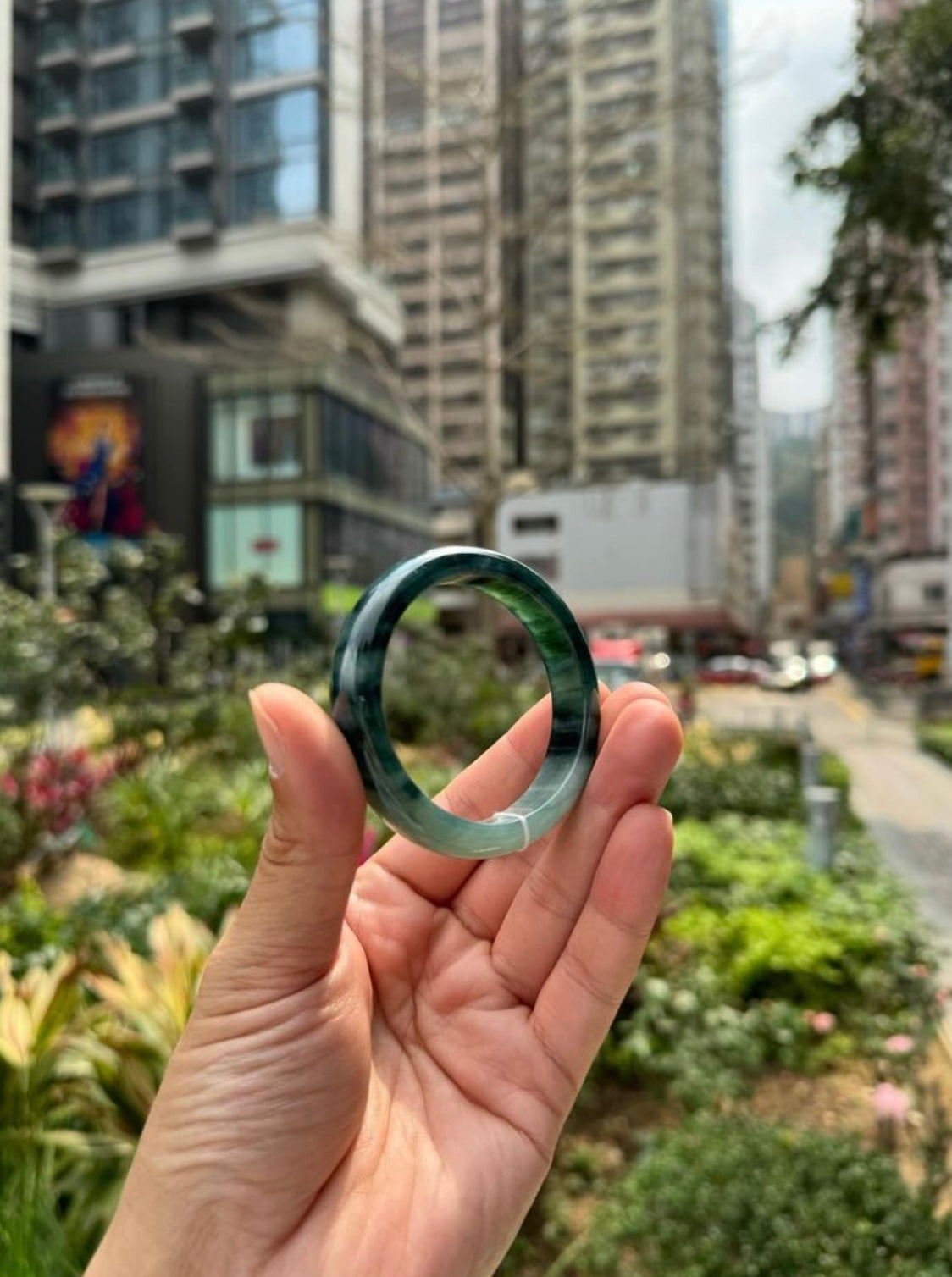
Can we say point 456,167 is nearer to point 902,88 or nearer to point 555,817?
point 902,88

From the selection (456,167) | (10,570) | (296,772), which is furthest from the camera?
(456,167)

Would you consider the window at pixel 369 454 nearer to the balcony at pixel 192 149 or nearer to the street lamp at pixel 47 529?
the balcony at pixel 192 149

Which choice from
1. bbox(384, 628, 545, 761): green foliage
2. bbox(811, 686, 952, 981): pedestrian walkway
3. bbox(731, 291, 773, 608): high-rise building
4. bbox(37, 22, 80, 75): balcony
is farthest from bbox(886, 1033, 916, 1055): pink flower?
bbox(731, 291, 773, 608): high-rise building

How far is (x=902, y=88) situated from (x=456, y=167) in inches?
220

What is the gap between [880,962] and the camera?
11.6ft

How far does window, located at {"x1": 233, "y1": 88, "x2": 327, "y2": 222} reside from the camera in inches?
609

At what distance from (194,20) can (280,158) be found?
13.6m

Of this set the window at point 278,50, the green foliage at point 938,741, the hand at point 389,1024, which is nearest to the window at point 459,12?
the window at point 278,50

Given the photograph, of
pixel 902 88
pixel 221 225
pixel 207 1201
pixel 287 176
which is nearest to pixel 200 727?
pixel 902 88

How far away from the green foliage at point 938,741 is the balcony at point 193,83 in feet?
30.4

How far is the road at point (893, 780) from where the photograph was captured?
4988 mm

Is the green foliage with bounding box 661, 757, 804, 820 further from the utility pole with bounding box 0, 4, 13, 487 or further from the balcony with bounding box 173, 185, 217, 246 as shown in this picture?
the balcony with bounding box 173, 185, 217, 246

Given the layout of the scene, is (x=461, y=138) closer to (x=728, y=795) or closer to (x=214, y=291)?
(x=728, y=795)

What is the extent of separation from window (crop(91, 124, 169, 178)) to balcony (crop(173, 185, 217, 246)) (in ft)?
18.8
